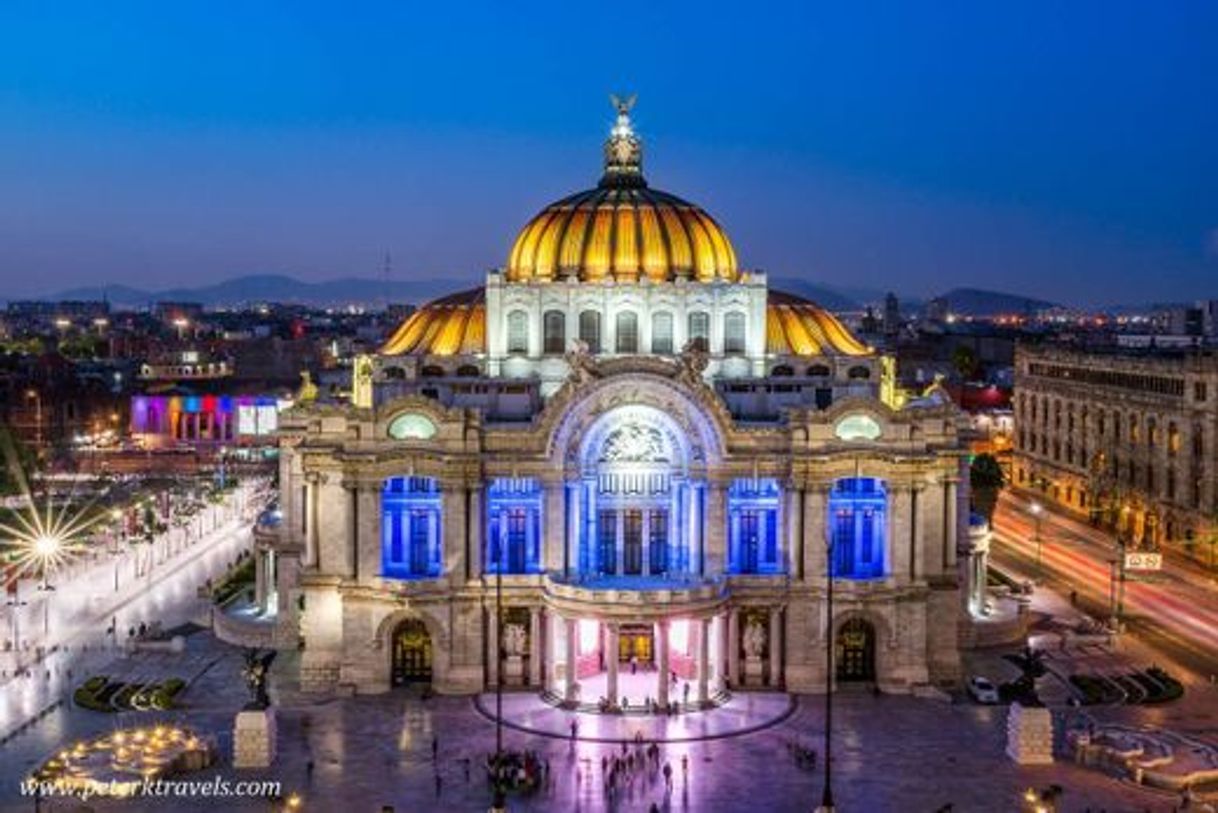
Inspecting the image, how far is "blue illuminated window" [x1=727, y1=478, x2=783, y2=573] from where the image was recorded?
80312 mm

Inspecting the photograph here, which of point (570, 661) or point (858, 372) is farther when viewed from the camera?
point (858, 372)

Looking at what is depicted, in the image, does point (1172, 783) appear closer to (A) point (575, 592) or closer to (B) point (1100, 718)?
(B) point (1100, 718)

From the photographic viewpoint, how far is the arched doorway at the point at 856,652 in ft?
265

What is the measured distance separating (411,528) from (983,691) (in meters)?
30.4

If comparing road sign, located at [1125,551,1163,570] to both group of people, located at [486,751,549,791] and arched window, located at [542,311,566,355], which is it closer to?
arched window, located at [542,311,566,355]

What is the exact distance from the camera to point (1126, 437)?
130 meters

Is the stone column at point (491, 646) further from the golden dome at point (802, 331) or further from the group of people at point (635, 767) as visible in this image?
the golden dome at point (802, 331)

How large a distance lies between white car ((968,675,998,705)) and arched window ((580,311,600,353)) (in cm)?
2843

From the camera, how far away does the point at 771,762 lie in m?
68.2

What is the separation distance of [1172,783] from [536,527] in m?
33.0

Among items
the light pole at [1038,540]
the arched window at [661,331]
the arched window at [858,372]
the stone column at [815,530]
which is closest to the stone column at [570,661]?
the stone column at [815,530]

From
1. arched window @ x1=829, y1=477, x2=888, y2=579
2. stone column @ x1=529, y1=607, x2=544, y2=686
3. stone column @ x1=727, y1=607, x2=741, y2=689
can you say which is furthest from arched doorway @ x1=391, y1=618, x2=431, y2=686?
arched window @ x1=829, y1=477, x2=888, y2=579

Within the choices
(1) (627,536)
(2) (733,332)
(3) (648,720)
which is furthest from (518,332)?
(3) (648,720)

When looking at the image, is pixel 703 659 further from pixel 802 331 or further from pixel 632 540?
pixel 802 331
